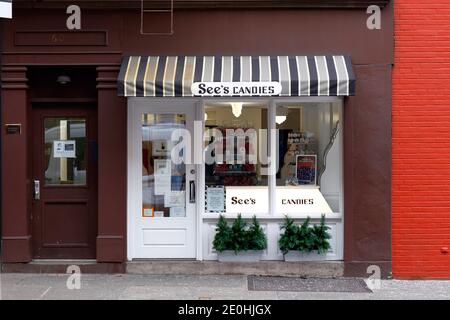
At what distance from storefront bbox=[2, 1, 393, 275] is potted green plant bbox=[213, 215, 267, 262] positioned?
176mm

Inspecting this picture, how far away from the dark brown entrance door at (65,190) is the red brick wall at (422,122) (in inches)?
170

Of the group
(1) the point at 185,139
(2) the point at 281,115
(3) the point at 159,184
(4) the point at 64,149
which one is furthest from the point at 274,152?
(4) the point at 64,149

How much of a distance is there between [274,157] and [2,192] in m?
3.86

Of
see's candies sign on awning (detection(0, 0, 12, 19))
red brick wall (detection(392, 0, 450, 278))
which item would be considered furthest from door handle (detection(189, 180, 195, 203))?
see's candies sign on awning (detection(0, 0, 12, 19))

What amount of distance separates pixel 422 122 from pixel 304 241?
2310mm

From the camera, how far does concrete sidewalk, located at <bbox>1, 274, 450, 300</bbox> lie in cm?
745

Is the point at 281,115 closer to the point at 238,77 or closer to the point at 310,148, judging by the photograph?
the point at 310,148

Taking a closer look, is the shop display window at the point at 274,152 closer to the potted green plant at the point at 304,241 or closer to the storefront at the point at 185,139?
the storefront at the point at 185,139

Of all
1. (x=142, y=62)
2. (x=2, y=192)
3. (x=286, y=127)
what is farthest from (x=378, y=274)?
(x=2, y=192)

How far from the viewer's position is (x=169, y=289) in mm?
7750

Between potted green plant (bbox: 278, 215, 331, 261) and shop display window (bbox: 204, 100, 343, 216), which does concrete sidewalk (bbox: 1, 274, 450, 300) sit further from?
shop display window (bbox: 204, 100, 343, 216)

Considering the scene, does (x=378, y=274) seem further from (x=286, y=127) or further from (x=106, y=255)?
(x=106, y=255)

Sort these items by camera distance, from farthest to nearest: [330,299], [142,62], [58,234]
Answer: [58,234], [142,62], [330,299]

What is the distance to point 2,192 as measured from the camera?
8.51m
